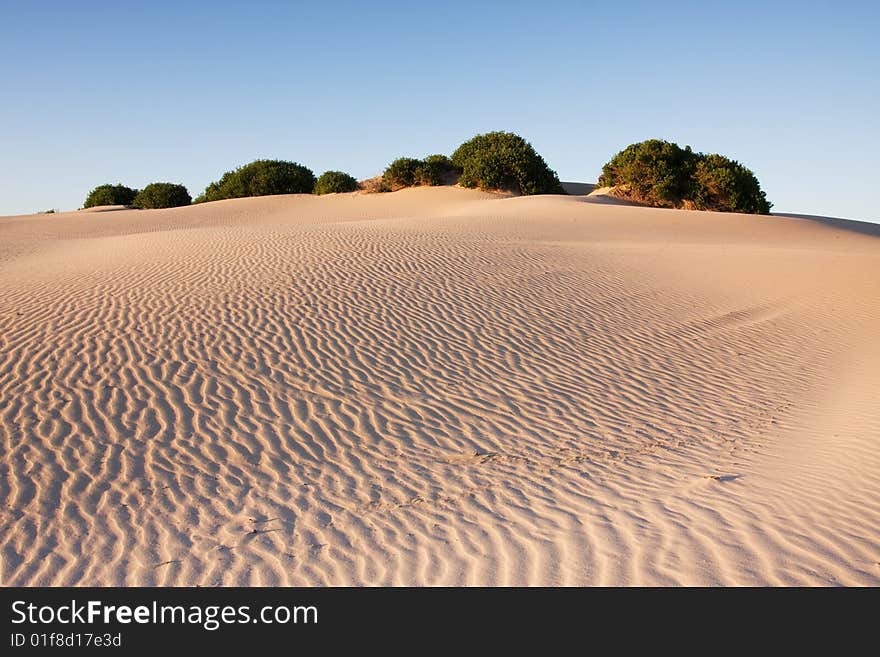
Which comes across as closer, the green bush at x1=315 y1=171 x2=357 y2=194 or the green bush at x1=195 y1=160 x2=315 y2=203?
the green bush at x1=315 y1=171 x2=357 y2=194

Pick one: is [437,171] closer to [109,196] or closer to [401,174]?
[401,174]

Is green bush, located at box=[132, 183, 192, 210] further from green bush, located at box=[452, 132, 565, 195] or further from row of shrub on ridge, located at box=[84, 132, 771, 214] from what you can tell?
green bush, located at box=[452, 132, 565, 195]

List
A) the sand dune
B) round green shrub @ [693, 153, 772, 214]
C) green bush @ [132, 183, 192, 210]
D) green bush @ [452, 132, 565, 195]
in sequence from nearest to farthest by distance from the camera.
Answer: the sand dune
round green shrub @ [693, 153, 772, 214]
green bush @ [452, 132, 565, 195]
green bush @ [132, 183, 192, 210]

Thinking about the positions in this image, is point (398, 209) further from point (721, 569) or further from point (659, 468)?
point (721, 569)

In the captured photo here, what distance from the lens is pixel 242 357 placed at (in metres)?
9.05

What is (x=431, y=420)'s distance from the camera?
7.77m

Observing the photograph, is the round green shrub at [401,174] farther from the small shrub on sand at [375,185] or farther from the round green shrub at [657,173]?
the round green shrub at [657,173]

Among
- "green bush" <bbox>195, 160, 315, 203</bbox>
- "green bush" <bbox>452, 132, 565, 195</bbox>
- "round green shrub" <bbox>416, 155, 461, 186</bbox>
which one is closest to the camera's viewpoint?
"green bush" <bbox>452, 132, 565, 195</bbox>

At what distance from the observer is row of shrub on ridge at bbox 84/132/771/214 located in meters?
31.2

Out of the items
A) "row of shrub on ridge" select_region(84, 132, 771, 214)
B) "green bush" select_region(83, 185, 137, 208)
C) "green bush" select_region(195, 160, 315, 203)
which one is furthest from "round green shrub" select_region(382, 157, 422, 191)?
"green bush" select_region(83, 185, 137, 208)

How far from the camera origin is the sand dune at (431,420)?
5.02 meters

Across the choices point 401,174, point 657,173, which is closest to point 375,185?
point 401,174

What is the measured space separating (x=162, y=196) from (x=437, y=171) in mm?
16259

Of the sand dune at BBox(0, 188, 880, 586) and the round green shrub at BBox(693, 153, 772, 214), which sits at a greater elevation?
the round green shrub at BBox(693, 153, 772, 214)
